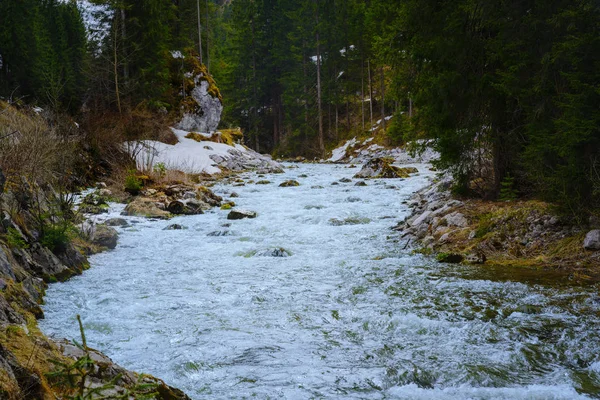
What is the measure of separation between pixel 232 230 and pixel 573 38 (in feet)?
25.9

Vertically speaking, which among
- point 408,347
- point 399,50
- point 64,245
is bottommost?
point 408,347

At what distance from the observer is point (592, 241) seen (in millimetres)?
6629

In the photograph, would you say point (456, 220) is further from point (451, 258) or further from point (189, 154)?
point (189, 154)

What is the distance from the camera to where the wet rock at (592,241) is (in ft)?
21.6

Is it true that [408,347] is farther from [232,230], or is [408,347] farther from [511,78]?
[232,230]

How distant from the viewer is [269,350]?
4.70 meters

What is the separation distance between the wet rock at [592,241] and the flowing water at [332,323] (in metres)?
0.90

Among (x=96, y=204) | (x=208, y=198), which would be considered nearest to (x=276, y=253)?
(x=96, y=204)

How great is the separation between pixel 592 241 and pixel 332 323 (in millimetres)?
4103

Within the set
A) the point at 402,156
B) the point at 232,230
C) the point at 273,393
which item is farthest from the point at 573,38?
the point at 402,156

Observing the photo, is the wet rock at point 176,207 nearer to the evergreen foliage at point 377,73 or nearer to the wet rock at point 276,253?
the evergreen foliage at point 377,73

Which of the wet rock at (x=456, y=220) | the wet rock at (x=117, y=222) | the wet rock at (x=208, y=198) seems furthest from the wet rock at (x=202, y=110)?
the wet rock at (x=456, y=220)

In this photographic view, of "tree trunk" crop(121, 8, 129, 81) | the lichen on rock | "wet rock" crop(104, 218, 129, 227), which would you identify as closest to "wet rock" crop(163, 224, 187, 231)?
"wet rock" crop(104, 218, 129, 227)

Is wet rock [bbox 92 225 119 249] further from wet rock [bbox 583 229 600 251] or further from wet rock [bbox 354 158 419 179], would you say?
wet rock [bbox 354 158 419 179]
